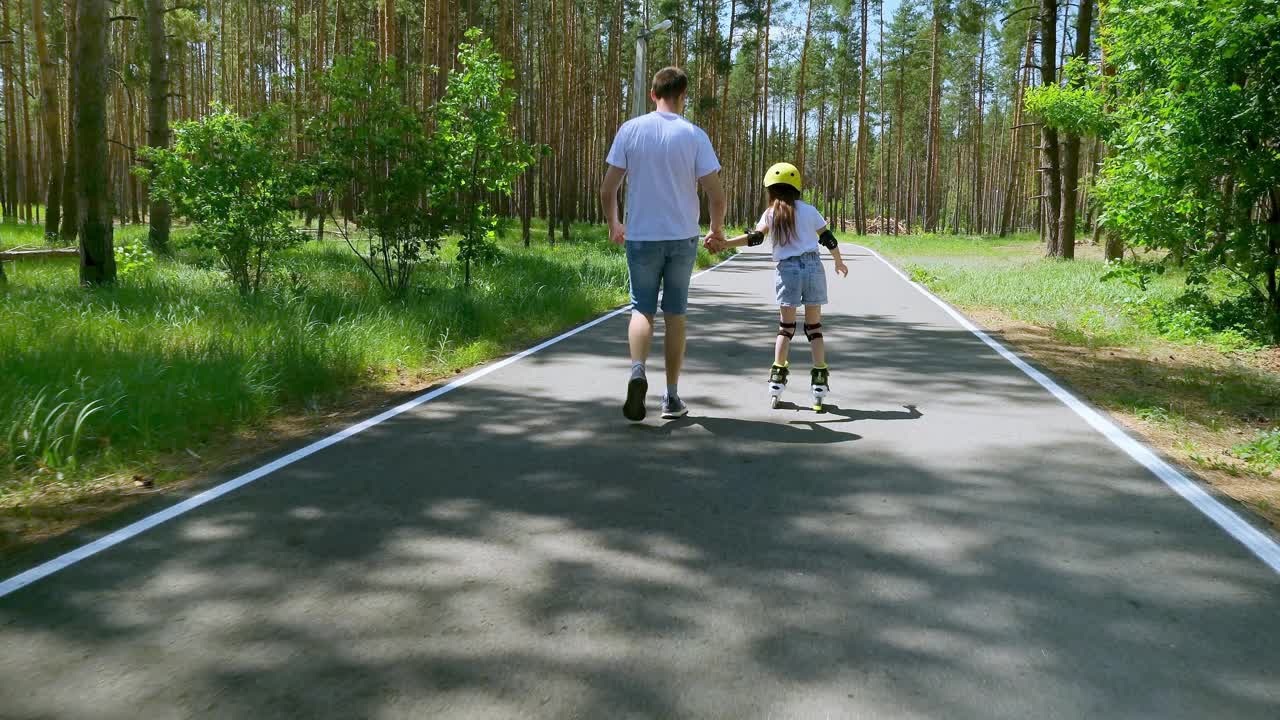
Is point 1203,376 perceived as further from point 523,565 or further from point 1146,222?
point 523,565

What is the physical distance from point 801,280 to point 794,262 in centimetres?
14

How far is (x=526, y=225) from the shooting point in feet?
99.9

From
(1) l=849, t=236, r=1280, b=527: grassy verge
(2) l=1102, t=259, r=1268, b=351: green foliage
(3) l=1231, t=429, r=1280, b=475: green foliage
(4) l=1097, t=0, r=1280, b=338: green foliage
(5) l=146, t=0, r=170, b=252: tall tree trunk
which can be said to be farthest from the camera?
(5) l=146, t=0, r=170, b=252: tall tree trunk

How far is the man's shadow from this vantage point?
654 cm

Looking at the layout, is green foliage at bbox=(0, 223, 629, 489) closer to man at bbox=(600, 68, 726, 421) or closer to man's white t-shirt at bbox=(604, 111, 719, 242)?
man at bbox=(600, 68, 726, 421)

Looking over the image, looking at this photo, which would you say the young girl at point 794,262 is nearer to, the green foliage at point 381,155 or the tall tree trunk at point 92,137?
the green foliage at point 381,155

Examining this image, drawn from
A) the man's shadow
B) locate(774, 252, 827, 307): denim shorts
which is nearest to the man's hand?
locate(774, 252, 827, 307): denim shorts

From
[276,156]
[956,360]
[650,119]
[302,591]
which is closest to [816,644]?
[302,591]

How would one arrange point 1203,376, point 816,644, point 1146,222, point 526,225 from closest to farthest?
point 816,644, point 1203,376, point 1146,222, point 526,225

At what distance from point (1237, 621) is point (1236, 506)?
1750 millimetres

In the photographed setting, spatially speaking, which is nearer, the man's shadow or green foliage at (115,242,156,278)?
the man's shadow

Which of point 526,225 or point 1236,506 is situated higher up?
point 526,225

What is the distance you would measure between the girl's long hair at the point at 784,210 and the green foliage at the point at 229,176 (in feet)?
22.3

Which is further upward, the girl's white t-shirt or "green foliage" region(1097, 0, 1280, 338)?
"green foliage" region(1097, 0, 1280, 338)
